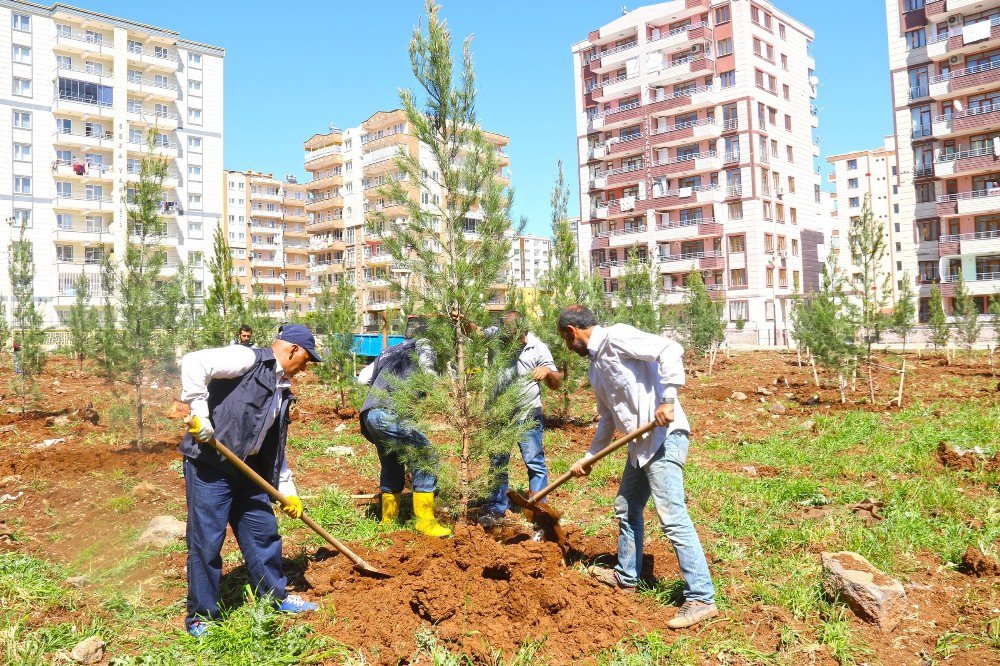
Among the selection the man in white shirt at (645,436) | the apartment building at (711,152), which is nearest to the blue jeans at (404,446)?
the man in white shirt at (645,436)

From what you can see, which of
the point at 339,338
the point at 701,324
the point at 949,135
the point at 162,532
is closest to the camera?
the point at 162,532

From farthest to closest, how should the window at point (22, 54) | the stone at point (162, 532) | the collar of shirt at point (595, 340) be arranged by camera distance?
the window at point (22, 54) < the stone at point (162, 532) < the collar of shirt at point (595, 340)

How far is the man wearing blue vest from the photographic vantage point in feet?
13.3

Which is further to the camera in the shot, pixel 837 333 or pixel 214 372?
pixel 837 333

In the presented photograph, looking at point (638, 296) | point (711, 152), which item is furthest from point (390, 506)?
point (711, 152)

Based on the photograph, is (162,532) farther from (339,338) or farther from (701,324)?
(701,324)

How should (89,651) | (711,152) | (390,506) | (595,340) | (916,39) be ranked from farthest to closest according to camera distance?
(711,152)
(916,39)
(390,506)
(595,340)
(89,651)

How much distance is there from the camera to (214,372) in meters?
4.02

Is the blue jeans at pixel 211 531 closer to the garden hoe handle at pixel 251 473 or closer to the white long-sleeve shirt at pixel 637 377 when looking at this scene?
the garden hoe handle at pixel 251 473

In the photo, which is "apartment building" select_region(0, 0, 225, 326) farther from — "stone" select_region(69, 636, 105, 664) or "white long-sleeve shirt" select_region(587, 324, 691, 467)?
"white long-sleeve shirt" select_region(587, 324, 691, 467)

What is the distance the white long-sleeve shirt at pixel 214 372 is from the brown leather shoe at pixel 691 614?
2.70m

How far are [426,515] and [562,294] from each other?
23.4 ft

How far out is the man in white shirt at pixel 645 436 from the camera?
4164 mm

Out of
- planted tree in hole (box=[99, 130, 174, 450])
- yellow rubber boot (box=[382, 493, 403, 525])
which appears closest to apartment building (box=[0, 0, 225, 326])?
planted tree in hole (box=[99, 130, 174, 450])
